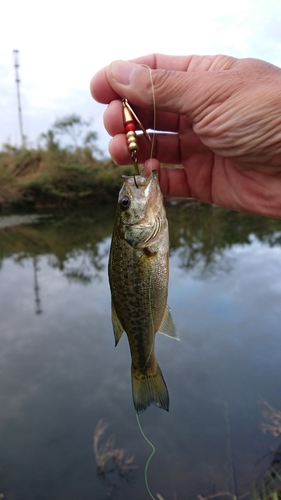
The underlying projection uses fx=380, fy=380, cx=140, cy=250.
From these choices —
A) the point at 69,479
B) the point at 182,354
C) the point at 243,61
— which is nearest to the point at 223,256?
the point at 182,354

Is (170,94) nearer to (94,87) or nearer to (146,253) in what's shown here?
(94,87)

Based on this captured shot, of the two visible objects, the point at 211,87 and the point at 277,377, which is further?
the point at 277,377

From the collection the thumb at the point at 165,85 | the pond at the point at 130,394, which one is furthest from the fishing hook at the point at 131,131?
the pond at the point at 130,394

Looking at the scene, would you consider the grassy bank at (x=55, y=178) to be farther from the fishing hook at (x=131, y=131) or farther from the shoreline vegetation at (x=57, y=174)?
the fishing hook at (x=131, y=131)

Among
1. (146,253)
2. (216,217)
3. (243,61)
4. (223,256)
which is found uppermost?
(243,61)

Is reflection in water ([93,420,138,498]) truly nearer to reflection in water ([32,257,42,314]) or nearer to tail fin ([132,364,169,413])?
tail fin ([132,364,169,413])

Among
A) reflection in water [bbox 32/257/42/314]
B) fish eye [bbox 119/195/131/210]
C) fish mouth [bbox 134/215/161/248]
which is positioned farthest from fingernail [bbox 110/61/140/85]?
reflection in water [bbox 32/257/42/314]

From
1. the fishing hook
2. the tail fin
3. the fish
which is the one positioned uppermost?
the fishing hook
